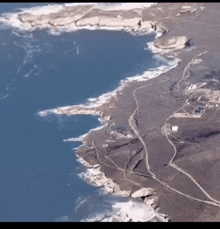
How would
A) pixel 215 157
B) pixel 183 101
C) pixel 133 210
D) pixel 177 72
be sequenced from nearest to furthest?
pixel 133 210, pixel 215 157, pixel 183 101, pixel 177 72

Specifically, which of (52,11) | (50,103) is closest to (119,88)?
(50,103)

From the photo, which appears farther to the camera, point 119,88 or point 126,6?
point 126,6

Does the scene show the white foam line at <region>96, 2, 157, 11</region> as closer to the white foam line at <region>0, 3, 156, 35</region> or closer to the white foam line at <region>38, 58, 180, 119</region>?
the white foam line at <region>0, 3, 156, 35</region>

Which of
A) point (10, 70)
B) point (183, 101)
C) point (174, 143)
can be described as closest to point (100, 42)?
point (10, 70)

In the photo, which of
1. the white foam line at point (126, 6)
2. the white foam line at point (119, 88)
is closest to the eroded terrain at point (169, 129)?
the white foam line at point (119, 88)

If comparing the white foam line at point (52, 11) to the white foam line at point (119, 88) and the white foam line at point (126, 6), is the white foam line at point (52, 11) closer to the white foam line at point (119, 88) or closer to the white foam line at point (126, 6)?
the white foam line at point (126, 6)

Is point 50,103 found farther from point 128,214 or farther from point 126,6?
point 126,6

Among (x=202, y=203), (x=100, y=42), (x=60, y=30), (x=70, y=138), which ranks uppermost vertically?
(x=60, y=30)

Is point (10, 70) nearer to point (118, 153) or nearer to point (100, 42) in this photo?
point (100, 42)
